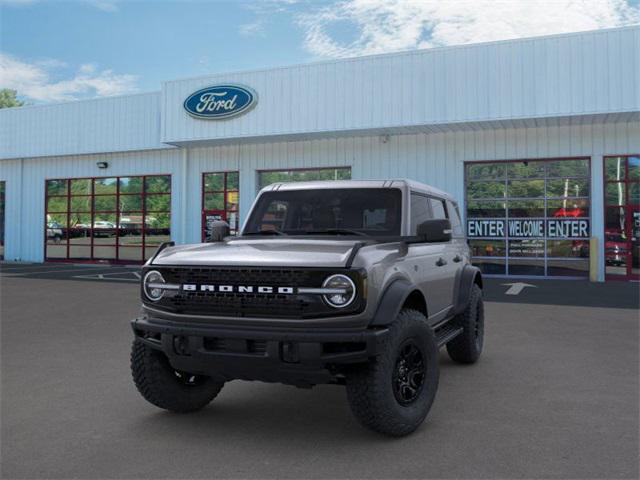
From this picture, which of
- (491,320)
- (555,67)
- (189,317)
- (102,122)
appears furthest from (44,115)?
(189,317)

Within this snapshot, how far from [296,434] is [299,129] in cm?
1496

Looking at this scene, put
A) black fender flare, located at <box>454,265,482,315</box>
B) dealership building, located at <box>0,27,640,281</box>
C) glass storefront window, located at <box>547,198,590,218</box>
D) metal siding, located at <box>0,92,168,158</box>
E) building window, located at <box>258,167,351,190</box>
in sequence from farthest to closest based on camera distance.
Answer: metal siding, located at <box>0,92,168,158</box>
building window, located at <box>258,167,351,190</box>
glass storefront window, located at <box>547,198,590,218</box>
dealership building, located at <box>0,27,640,281</box>
black fender flare, located at <box>454,265,482,315</box>

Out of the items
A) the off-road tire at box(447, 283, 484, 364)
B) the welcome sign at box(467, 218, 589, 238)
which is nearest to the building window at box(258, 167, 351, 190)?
the welcome sign at box(467, 218, 589, 238)

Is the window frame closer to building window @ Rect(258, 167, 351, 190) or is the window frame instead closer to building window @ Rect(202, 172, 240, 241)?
building window @ Rect(202, 172, 240, 241)

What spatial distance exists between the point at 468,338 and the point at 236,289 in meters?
3.19

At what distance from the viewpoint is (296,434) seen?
4.15 meters

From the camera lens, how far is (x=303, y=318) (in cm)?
369

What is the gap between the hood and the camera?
3.76 metres

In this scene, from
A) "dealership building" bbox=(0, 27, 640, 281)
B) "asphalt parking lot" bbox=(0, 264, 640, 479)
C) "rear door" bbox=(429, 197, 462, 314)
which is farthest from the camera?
"dealership building" bbox=(0, 27, 640, 281)

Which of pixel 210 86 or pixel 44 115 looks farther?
pixel 44 115

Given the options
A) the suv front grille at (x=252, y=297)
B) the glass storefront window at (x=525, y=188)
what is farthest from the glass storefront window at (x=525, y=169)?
the suv front grille at (x=252, y=297)

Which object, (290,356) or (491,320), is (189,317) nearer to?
(290,356)

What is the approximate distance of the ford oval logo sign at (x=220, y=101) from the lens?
19062mm

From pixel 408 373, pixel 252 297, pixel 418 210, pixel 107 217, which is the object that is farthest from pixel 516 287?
pixel 107 217
